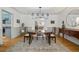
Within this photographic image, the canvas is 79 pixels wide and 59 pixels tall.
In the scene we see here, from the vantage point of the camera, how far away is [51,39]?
2.92m

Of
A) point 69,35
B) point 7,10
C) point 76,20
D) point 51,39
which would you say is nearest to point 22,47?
point 51,39

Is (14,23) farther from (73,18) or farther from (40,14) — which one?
(73,18)

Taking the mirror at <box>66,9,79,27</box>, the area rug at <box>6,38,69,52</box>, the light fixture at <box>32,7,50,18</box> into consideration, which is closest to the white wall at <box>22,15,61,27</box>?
the light fixture at <box>32,7,50,18</box>

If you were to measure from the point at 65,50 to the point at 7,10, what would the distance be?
147 centimetres

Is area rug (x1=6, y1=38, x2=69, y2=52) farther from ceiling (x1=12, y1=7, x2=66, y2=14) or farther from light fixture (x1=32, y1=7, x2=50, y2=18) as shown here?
ceiling (x1=12, y1=7, x2=66, y2=14)

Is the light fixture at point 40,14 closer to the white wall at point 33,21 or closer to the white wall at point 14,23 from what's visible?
the white wall at point 33,21

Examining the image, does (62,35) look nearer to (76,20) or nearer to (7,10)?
(76,20)

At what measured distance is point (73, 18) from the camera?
2.88 meters

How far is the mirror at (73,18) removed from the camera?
2871 mm

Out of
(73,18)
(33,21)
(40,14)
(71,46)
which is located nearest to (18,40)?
(33,21)

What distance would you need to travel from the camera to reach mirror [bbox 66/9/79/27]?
2871 millimetres

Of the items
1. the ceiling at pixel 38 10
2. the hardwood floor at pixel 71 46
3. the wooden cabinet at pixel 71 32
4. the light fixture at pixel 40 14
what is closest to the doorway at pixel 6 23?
the ceiling at pixel 38 10

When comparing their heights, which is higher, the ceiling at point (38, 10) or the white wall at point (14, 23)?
the ceiling at point (38, 10)
